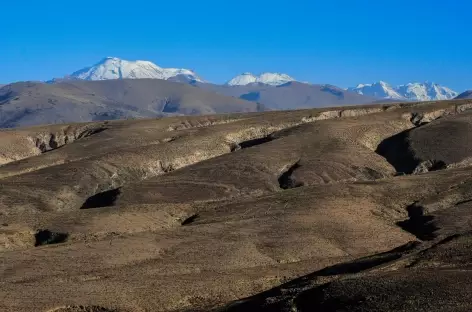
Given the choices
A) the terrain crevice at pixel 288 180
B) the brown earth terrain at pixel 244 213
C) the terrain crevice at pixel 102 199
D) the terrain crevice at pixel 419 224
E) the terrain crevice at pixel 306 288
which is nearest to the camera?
the terrain crevice at pixel 306 288

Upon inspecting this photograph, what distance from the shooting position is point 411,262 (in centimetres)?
4925

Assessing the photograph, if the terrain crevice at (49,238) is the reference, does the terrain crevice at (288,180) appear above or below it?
above

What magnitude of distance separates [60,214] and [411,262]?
37.5 meters

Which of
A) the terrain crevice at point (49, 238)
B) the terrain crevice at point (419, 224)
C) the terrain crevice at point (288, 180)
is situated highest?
the terrain crevice at point (288, 180)

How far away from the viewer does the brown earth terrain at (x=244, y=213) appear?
4456 cm

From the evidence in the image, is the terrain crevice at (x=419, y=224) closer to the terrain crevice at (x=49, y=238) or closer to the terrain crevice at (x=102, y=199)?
the terrain crevice at (x=49, y=238)

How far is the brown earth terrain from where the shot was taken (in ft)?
146

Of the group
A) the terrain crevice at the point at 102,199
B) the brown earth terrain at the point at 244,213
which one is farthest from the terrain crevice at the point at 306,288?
the terrain crevice at the point at 102,199

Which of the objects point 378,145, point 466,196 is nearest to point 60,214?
point 466,196

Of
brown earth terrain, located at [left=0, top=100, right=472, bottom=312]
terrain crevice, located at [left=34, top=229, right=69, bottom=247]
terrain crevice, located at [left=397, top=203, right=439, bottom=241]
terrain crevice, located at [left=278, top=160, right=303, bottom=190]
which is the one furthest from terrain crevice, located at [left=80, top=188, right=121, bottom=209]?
terrain crevice, located at [left=397, top=203, right=439, bottom=241]

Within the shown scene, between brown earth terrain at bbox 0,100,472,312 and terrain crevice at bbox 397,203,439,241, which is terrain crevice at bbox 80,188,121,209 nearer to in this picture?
brown earth terrain at bbox 0,100,472,312

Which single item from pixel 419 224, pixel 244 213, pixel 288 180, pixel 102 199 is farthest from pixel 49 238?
pixel 288 180

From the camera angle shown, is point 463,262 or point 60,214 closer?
point 463,262

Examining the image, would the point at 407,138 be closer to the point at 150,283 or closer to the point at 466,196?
the point at 466,196
